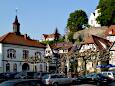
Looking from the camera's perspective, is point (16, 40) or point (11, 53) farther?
point (16, 40)

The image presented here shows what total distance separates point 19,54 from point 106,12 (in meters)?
46.3

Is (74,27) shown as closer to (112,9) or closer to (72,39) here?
(72,39)

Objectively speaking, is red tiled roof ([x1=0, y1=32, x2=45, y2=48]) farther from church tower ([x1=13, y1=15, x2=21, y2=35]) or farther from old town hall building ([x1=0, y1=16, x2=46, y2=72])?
church tower ([x1=13, y1=15, x2=21, y2=35])

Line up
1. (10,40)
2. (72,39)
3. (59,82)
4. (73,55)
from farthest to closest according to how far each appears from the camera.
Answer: (72,39) < (10,40) < (73,55) < (59,82)

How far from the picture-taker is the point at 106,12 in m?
119

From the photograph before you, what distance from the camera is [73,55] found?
74.1 meters

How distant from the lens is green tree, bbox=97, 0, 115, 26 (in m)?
118

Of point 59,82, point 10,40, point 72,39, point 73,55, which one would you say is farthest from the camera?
point 72,39

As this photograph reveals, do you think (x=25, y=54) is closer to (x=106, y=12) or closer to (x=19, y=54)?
(x=19, y=54)

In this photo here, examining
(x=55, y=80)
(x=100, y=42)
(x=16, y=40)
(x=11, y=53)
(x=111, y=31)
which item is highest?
(x=111, y=31)

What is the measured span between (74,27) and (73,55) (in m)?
61.9

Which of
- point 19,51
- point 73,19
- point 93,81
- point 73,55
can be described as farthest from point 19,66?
point 73,19

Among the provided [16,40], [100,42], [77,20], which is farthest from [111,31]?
[16,40]

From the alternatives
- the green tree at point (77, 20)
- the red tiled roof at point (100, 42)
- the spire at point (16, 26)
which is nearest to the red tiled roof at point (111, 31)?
the red tiled roof at point (100, 42)
